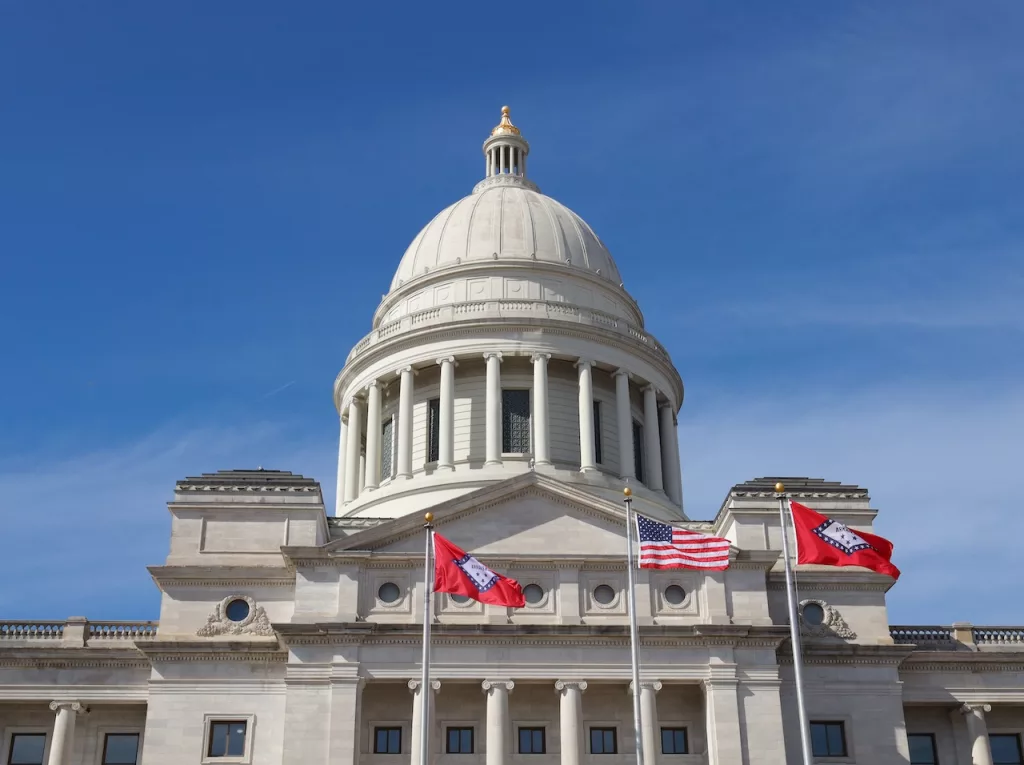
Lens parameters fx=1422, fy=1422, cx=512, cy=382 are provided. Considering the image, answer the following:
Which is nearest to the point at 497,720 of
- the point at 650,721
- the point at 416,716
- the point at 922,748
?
the point at 416,716

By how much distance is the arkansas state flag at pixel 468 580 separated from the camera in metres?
39.3

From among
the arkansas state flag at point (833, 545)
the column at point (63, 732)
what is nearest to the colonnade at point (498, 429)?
the column at point (63, 732)

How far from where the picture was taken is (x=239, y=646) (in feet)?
146

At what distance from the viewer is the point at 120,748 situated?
46.7 meters

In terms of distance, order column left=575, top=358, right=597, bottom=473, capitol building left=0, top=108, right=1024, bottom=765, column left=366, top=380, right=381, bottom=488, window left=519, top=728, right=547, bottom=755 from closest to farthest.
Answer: capitol building left=0, top=108, right=1024, bottom=765 < window left=519, top=728, right=547, bottom=755 < column left=575, top=358, right=597, bottom=473 < column left=366, top=380, right=381, bottom=488

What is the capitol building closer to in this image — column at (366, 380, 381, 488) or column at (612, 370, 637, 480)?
column at (612, 370, 637, 480)

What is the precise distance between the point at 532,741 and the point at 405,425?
17.5 meters

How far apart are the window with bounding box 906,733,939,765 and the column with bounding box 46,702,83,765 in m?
27.6

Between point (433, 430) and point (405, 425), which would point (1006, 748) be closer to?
point (433, 430)

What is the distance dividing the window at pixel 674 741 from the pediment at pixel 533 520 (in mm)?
5787

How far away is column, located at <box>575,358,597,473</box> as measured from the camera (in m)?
57.1

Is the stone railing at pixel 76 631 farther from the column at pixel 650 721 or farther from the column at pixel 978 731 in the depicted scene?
the column at pixel 978 731

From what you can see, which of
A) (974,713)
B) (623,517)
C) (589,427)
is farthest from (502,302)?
(974,713)

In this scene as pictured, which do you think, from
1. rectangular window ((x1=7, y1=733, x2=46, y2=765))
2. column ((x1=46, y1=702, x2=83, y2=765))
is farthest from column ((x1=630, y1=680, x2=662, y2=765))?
rectangular window ((x1=7, y1=733, x2=46, y2=765))
